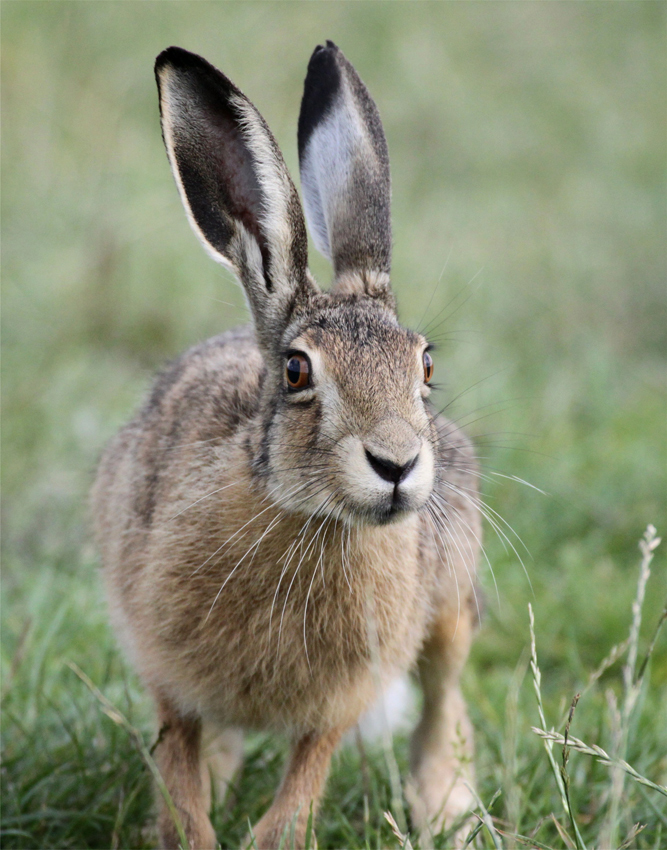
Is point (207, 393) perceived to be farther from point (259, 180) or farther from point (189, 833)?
point (189, 833)

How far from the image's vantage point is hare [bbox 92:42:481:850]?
315cm

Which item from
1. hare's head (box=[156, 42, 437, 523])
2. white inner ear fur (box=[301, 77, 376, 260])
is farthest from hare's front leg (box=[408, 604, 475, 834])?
white inner ear fur (box=[301, 77, 376, 260])

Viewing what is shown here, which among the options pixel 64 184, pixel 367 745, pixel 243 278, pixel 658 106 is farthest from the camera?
pixel 658 106

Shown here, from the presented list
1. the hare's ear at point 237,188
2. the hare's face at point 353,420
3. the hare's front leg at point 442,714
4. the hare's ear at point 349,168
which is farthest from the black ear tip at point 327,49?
the hare's front leg at point 442,714

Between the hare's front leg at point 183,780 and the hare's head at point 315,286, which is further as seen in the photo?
the hare's front leg at point 183,780

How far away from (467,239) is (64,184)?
358 cm

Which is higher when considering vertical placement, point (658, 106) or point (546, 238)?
point (658, 106)

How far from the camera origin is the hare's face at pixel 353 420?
2.93 metres

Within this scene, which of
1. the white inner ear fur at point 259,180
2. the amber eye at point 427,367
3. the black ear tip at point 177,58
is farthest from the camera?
the amber eye at point 427,367

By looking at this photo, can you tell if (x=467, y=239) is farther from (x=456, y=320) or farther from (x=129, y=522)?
(x=129, y=522)

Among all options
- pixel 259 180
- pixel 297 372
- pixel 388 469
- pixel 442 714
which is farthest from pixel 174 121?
pixel 442 714

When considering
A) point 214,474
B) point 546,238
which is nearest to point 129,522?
point 214,474

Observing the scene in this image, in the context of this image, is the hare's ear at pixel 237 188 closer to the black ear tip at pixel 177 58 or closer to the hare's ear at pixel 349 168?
the black ear tip at pixel 177 58

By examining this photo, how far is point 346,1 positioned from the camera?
11.3 m
